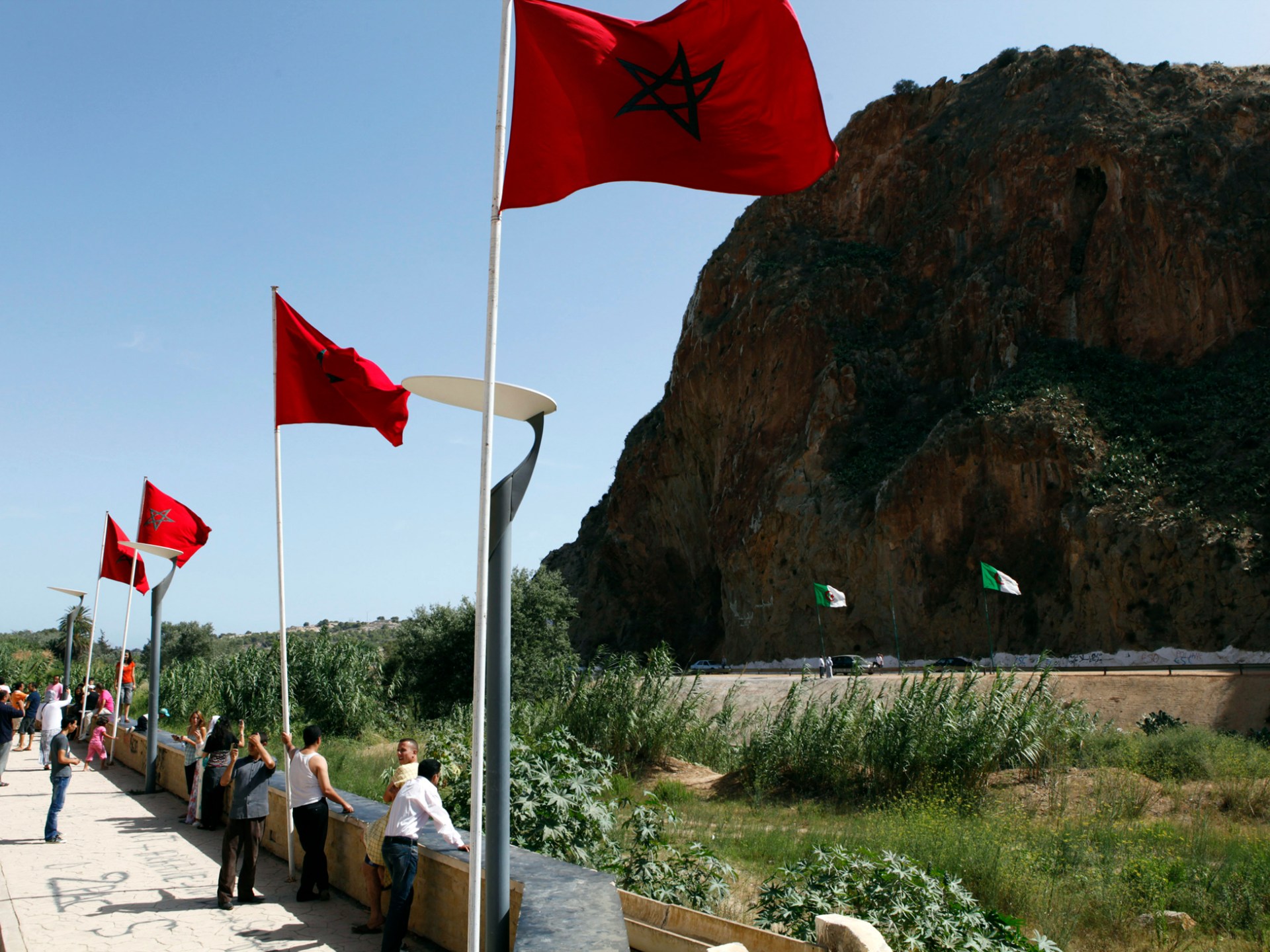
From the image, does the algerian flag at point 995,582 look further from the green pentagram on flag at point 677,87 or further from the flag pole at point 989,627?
the green pentagram on flag at point 677,87

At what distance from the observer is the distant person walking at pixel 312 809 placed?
761 cm

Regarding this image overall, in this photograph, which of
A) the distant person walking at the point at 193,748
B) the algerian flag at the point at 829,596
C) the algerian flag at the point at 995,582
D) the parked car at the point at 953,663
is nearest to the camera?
the distant person walking at the point at 193,748

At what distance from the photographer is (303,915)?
7.30 m

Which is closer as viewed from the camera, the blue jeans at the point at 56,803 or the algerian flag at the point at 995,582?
the blue jeans at the point at 56,803

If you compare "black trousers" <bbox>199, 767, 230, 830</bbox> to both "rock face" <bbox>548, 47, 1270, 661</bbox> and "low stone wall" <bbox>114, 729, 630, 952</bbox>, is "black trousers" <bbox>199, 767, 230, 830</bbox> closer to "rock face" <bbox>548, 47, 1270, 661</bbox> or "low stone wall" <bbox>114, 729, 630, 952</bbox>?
"low stone wall" <bbox>114, 729, 630, 952</bbox>

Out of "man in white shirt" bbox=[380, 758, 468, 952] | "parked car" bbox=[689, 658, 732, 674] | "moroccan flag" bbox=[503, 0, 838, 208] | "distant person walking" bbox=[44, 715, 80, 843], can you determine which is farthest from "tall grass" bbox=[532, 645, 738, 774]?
"parked car" bbox=[689, 658, 732, 674]

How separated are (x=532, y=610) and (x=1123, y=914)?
82.4 ft

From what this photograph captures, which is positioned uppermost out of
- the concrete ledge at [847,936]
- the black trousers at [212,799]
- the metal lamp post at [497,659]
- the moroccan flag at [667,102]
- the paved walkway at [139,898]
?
the moroccan flag at [667,102]

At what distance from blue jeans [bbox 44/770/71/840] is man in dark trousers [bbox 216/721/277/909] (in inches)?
139

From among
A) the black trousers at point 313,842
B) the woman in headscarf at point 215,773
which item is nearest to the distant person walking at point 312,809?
Answer: the black trousers at point 313,842

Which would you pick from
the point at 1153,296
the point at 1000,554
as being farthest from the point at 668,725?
the point at 1153,296

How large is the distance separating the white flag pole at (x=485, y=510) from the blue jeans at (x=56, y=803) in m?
7.78

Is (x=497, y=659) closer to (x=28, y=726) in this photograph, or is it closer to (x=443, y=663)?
(x=28, y=726)

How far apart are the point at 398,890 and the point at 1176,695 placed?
26.2 metres
